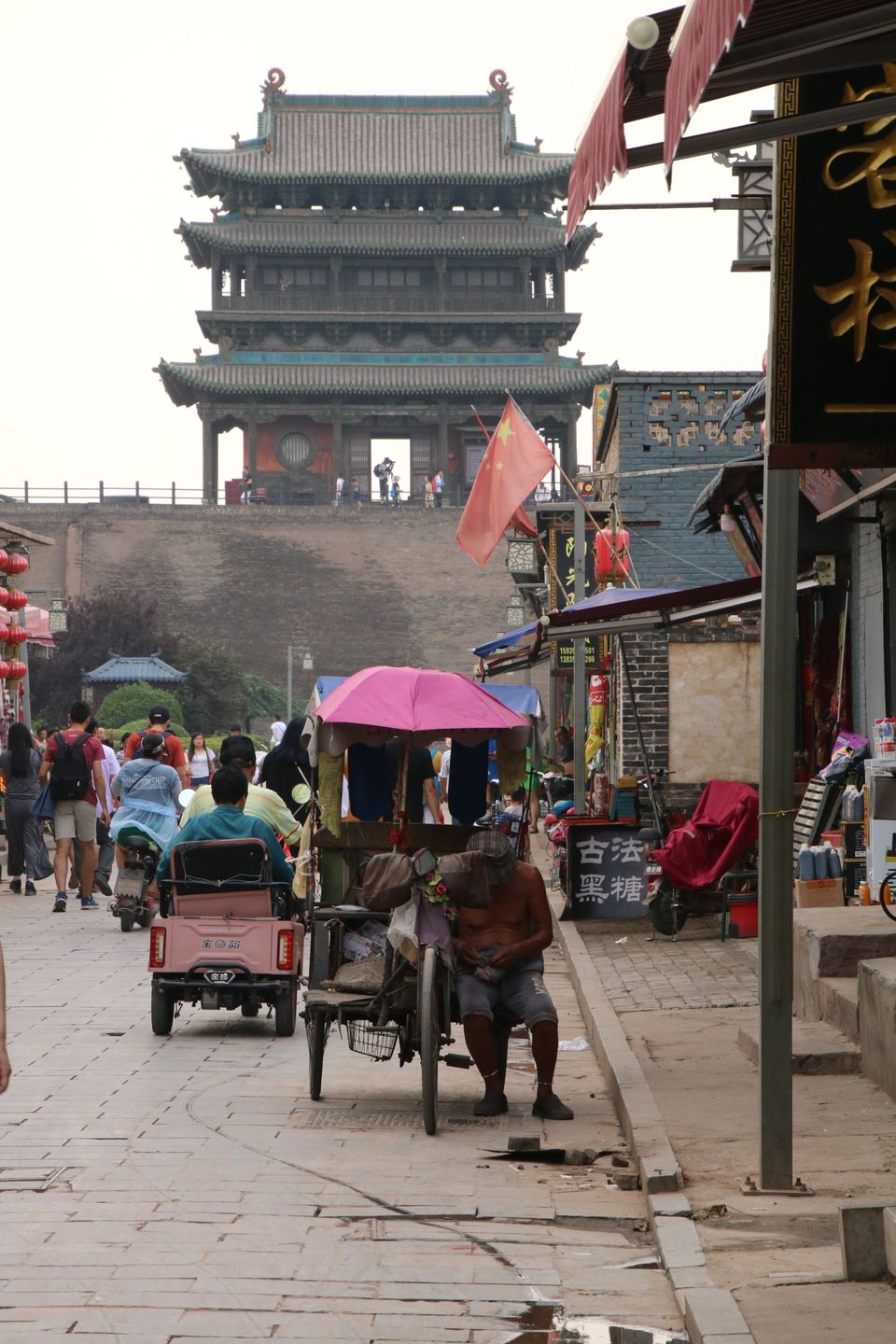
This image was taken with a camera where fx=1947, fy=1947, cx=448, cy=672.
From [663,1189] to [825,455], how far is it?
7.94 ft

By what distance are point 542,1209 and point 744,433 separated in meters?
15.6

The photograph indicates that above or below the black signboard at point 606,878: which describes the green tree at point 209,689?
above

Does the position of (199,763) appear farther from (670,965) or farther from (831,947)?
(831,947)

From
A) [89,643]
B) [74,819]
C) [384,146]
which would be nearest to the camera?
[74,819]

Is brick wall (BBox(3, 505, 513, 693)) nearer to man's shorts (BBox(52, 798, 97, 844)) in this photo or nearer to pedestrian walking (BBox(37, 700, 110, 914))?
pedestrian walking (BBox(37, 700, 110, 914))

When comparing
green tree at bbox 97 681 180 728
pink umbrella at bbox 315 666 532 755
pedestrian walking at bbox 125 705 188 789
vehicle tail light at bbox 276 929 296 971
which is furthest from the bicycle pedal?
green tree at bbox 97 681 180 728

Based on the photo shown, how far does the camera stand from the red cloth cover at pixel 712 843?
13.5 metres

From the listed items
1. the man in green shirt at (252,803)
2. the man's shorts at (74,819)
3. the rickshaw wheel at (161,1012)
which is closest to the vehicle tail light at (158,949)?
the rickshaw wheel at (161,1012)

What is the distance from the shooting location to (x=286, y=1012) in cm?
989

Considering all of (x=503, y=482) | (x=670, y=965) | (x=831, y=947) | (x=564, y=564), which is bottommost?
(x=670, y=965)

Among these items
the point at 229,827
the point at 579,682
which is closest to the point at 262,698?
the point at 579,682

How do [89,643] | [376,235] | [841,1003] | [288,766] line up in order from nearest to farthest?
1. [841,1003]
2. [288,766]
3. [89,643]
4. [376,235]

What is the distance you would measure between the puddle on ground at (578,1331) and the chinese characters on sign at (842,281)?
8.31 ft

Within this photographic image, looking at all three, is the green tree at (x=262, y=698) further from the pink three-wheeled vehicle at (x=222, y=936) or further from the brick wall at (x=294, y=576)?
the pink three-wheeled vehicle at (x=222, y=936)
